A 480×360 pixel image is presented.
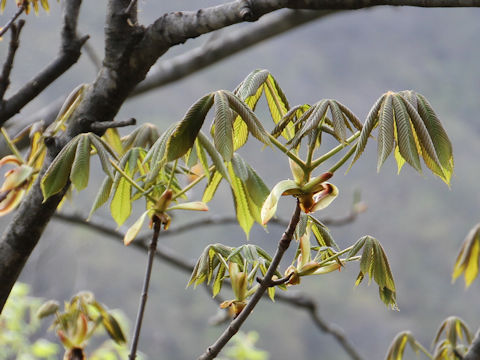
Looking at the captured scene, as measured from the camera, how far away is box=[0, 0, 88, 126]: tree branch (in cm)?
56

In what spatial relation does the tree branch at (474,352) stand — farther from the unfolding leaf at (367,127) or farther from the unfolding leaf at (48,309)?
the unfolding leaf at (48,309)

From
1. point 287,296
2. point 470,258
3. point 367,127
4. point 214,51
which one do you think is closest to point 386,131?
point 367,127

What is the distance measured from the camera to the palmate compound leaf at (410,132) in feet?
1.11

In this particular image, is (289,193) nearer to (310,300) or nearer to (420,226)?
(310,300)

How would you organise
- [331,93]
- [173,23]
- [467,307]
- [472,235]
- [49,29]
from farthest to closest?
1. [331,93]
2. [467,307]
3. [49,29]
4. [472,235]
5. [173,23]

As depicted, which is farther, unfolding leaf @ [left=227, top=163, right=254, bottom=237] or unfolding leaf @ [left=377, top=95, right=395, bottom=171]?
unfolding leaf @ [left=227, top=163, right=254, bottom=237]

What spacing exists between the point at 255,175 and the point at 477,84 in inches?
228

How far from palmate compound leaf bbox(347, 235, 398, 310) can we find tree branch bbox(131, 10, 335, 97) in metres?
1.00

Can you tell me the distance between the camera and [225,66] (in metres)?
5.71

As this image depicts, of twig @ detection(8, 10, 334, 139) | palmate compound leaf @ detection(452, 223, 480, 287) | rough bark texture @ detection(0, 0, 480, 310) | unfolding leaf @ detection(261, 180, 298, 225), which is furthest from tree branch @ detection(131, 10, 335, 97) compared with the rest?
unfolding leaf @ detection(261, 180, 298, 225)

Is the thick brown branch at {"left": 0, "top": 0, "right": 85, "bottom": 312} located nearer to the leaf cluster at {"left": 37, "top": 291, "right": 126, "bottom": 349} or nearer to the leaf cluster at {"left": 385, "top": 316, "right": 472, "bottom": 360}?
the leaf cluster at {"left": 37, "top": 291, "right": 126, "bottom": 349}

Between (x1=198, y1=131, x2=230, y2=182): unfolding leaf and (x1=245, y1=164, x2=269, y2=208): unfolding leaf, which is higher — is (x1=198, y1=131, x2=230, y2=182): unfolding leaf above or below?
above

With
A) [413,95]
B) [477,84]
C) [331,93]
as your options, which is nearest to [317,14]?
[413,95]

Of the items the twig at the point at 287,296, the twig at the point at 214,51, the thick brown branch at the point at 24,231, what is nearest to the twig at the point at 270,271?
the thick brown branch at the point at 24,231
